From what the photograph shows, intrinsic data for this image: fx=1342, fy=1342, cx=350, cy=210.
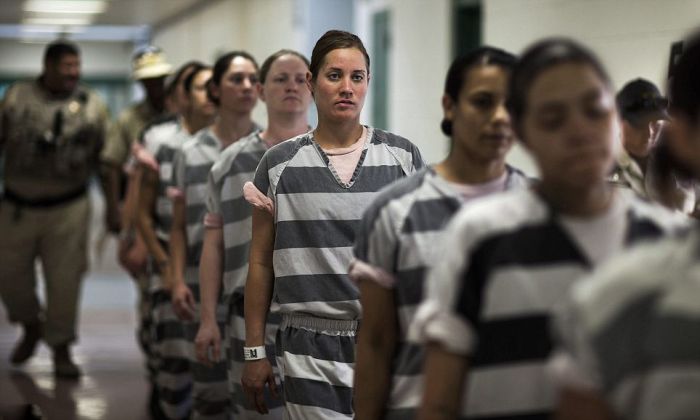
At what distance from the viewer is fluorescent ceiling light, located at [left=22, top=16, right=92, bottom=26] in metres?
26.1

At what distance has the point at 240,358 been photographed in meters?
5.68

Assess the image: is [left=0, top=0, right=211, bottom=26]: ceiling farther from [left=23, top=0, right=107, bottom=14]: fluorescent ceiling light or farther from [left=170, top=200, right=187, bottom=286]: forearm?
[left=170, top=200, right=187, bottom=286]: forearm

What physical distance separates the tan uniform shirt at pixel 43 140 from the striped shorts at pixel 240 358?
440 centimetres

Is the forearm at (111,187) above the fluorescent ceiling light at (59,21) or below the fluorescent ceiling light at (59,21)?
below

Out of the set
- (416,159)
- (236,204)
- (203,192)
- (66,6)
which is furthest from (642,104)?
(66,6)

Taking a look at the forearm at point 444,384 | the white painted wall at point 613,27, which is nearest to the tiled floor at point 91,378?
the white painted wall at point 613,27

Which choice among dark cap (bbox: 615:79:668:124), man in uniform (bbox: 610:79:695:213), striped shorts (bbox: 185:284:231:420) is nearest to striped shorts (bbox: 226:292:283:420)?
striped shorts (bbox: 185:284:231:420)

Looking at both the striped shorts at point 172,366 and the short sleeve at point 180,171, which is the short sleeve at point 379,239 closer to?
the short sleeve at point 180,171

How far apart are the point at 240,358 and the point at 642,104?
196 centimetres

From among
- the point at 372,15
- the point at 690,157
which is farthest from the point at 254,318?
the point at 372,15

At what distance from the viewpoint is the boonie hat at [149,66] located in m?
10.2

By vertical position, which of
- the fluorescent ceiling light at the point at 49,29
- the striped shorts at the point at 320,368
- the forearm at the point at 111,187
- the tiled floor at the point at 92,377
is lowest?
the tiled floor at the point at 92,377

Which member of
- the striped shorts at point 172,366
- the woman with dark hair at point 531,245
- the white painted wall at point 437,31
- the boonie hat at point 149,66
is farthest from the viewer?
the boonie hat at point 149,66

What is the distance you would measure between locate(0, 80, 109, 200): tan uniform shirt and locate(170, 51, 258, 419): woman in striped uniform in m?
3.24
